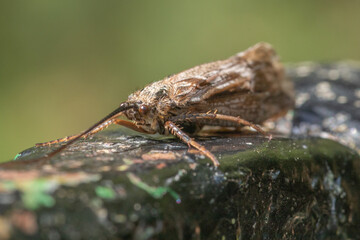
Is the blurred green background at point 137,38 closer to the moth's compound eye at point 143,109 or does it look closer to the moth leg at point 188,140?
the moth's compound eye at point 143,109

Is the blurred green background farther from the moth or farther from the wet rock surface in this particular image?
the wet rock surface

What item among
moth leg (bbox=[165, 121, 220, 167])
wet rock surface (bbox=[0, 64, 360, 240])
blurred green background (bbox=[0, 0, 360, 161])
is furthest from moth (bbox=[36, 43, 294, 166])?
blurred green background (bbox=[0, 0, 360, 161])

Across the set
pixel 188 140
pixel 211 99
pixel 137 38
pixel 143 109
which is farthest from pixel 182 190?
pixel 137 38

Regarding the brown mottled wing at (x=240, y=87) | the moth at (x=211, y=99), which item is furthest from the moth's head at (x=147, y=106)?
the brown mottled wing at (x=240, y=87)

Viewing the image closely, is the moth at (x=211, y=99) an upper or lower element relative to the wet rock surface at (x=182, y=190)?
upper

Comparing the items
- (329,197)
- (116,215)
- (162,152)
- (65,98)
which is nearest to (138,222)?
(116,215)

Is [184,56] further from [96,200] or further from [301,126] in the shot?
[96,200]

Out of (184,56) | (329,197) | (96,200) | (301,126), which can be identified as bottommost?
(329,197)

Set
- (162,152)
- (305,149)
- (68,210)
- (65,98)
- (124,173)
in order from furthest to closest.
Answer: (65,98), (305,149), (162,152), (124,173), (68,210)
